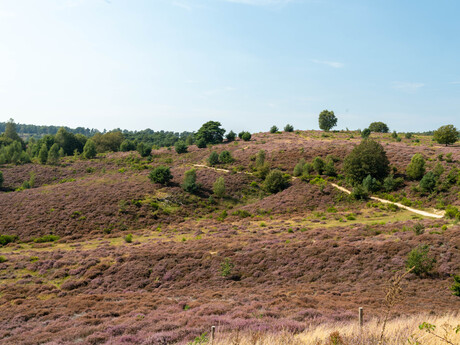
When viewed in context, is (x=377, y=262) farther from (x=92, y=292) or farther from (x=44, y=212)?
(x=44, y=212)

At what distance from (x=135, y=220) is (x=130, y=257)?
19.9 m

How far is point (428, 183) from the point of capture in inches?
1742

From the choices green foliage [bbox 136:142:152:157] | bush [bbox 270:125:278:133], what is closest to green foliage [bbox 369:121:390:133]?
bush [bbox 270:125:278:133]

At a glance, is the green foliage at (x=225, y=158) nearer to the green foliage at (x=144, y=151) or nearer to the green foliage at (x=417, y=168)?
the green foliage at (x=144, y=151)

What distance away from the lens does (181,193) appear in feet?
190

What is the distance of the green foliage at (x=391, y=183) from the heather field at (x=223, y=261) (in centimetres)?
120

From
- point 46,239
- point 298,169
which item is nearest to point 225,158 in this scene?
point 298,169

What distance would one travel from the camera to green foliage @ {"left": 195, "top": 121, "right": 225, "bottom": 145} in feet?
326

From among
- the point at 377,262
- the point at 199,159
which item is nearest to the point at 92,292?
the point at 377,262

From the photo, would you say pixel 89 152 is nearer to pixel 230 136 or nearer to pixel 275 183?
pixel 230 136

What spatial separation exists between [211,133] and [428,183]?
68748 millimetres

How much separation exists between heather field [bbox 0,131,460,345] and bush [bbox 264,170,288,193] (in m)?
1.22

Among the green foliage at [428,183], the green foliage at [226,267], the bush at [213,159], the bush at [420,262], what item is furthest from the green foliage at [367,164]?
the green foliage at [226,267]

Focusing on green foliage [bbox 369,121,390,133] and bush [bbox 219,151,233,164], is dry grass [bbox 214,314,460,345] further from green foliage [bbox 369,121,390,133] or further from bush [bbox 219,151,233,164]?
green foliage [bbox 369,121,390,133]
